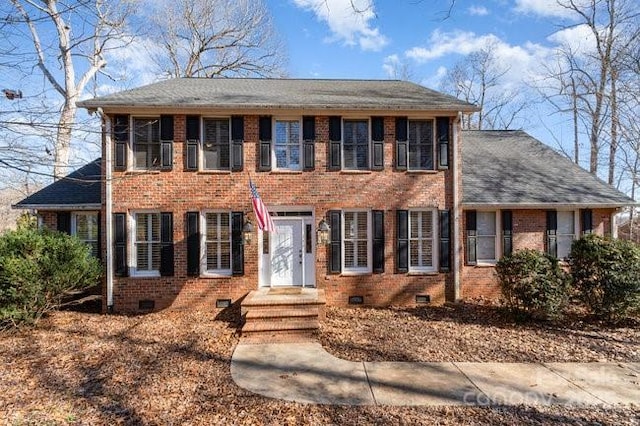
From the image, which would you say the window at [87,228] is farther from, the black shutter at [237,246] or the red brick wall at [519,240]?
the red brick wall at [519,240]

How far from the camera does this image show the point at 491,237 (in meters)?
9.82

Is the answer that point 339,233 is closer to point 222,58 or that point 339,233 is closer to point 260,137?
point 260,137

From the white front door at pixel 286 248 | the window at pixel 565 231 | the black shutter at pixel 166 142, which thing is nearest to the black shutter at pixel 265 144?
the white front door at pixel 286 248

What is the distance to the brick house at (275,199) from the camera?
836 centimetres

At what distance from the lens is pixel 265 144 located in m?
8.61

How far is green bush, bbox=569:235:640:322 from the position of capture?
6902 mm

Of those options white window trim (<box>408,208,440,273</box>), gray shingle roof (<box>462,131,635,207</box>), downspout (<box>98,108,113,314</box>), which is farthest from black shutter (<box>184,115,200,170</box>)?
gray shingle roof (<box>462,131,635,207</box>)

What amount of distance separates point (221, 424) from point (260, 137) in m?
6.54

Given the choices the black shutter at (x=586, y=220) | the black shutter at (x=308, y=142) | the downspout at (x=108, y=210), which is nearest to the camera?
the downspout at (x=108, y=210)

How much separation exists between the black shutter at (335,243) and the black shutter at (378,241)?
3.04 feet

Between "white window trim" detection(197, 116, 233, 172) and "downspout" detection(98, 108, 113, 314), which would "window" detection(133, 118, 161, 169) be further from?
"white window trim" detection(197, 116, 233, 172)

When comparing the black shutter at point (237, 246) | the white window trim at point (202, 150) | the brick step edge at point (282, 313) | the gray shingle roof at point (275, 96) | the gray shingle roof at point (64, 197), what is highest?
the gray shingle roof at point (275, 96)

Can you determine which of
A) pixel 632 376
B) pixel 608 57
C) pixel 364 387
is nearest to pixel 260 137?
pixel 364 387

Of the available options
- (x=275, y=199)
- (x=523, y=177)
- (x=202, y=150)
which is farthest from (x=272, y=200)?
(x=523, y=177)
